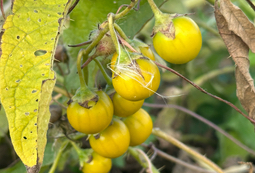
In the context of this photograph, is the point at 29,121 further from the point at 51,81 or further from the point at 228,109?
the point at 228,109

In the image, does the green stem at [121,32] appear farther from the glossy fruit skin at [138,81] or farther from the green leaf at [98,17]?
the green leaf at [98,17]

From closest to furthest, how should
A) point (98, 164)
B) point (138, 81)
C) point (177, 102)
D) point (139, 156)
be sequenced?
point (138, 81) → point (98, 164) → point (139, 156) → point (177, 102)

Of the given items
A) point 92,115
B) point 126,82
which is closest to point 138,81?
point 126,82

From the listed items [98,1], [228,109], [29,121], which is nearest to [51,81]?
[29,121]

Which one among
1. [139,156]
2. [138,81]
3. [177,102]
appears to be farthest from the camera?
[177,102]

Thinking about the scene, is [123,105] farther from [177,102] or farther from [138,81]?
[177,102]

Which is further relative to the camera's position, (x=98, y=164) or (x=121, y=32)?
(x=98, y=164)

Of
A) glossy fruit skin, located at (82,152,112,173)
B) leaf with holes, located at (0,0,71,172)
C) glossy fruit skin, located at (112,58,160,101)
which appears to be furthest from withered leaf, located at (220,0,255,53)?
glossy fruit skin, located at (82,152,112,173)
